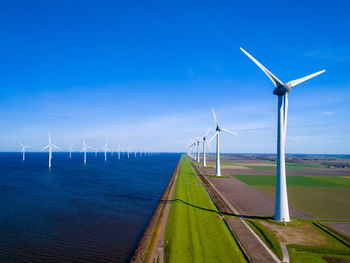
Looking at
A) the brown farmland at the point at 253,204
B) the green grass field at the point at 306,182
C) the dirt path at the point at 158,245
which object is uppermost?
the dirt path at the point at 158,245

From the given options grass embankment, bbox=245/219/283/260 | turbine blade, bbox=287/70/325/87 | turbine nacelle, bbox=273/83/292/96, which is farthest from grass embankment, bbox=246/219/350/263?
turbine blade, bbox=287/70/325/87

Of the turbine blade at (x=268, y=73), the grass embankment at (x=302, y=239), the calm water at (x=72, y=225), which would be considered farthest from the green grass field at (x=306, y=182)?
the turbine blade at (x=268, y=73)

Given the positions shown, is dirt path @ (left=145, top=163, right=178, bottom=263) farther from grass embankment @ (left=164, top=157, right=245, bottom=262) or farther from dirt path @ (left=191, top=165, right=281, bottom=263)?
dirt path @ (left=191, top=165, right=281, bottom=263)

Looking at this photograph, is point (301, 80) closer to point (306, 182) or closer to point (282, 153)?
point (282, 153)

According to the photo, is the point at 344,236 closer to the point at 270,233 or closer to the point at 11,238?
the point at 270,233

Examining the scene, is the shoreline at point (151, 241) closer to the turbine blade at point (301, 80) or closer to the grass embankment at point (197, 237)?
the grass embankment at point (197, 237)

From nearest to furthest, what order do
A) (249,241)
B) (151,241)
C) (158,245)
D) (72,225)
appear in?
(158,245)
(249,241)
(151,241)
(72,225)

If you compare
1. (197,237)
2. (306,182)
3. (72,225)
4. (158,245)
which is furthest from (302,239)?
(306,182)

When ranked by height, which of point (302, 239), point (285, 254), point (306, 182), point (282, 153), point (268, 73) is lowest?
point (306, 182)

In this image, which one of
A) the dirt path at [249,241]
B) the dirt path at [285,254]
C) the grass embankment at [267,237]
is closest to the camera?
the dirt path at [285,254]
